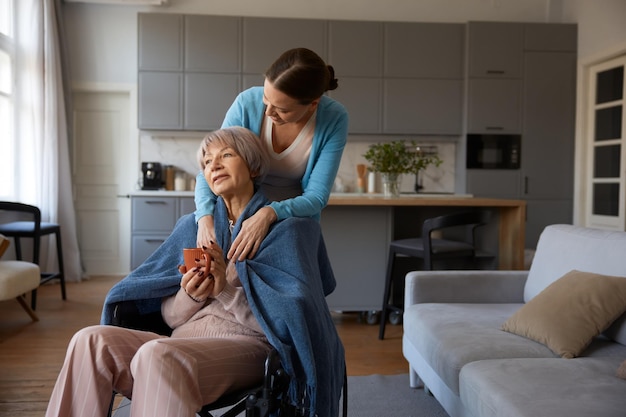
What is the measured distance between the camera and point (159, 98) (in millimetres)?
5680

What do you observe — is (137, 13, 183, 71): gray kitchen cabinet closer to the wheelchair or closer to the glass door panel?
the glass door panel

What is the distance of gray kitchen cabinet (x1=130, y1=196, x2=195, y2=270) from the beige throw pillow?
12.0 feet

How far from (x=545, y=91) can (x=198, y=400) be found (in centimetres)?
545

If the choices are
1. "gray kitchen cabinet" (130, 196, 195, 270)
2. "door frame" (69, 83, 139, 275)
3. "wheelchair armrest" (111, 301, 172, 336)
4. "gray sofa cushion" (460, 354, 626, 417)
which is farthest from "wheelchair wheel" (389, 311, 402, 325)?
"door frame" (69, 83, 139, 275)

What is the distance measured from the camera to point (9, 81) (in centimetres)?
513

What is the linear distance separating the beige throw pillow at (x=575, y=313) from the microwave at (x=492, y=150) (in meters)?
3.83

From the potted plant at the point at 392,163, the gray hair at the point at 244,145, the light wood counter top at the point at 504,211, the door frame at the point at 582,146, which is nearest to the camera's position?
the gray hair at the point at 244,145

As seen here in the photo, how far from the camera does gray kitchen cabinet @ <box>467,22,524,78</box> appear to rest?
19.0 ft

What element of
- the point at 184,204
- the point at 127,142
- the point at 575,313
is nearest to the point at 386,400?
the point at 575,313

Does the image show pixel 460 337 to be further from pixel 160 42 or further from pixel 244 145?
pixel 160 42

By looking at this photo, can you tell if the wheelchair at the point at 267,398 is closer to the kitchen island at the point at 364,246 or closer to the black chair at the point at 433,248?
the black chair at the point at 433,248

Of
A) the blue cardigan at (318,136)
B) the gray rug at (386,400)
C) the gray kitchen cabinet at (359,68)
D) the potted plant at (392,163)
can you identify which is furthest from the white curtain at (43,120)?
the blue cardigan at (318,136)

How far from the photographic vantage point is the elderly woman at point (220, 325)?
1.35 m

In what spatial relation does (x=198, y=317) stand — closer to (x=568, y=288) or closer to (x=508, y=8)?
(x=568, y=288)
